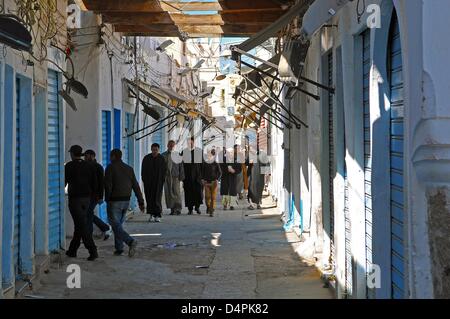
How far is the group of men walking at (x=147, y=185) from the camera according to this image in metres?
11.4

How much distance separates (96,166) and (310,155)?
3.06m

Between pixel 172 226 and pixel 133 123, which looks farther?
pixel 133 123

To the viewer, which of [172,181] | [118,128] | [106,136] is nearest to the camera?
[106,136]

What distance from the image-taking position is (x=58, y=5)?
11.6m

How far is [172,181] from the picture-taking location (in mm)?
18828

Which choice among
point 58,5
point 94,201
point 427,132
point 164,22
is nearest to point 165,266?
point 94,201

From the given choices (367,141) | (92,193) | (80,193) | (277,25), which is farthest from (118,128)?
(367,141)

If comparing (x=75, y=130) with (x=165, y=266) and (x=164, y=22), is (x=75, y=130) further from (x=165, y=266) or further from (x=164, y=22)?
(x=165, y=266)

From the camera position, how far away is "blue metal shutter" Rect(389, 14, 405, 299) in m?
5.74

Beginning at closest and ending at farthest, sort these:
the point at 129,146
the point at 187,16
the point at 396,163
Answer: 1. the point at 396,163
2. the point at 187,16
3. the point at 129,146

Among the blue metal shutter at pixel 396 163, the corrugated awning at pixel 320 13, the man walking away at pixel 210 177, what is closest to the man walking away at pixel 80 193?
the corrugated awning at pixel 320 13

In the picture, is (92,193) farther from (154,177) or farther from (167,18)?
(167,18)

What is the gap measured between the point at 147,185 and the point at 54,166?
209 inches

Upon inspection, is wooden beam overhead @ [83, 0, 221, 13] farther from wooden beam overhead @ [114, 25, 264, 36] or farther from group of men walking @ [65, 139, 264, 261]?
group of men walking @ [65, 139, 264, 261]
